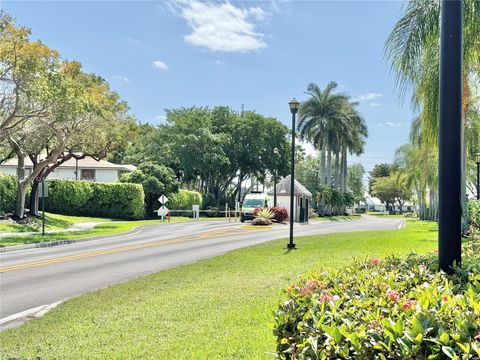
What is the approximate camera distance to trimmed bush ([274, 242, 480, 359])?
238 cm

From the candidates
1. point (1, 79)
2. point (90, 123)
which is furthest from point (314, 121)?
point (1, 79)

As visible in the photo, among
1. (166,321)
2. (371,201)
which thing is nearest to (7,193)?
(166,321)

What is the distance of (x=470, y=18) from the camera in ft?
36.0

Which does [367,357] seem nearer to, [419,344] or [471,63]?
[419,344]

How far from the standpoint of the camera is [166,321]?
20.5 feet

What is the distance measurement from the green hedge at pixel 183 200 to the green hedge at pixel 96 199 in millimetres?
5718

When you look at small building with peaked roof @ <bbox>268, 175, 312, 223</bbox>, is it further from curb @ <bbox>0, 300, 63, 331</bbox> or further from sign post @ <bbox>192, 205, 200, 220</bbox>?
curb @ <bbox>0, 300, 63, 331</bbox>

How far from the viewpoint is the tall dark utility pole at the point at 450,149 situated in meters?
4.04

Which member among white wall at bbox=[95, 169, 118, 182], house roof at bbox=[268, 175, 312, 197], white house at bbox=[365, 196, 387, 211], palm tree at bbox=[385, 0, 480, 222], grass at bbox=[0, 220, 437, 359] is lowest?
white house at bbox=[365, 196, 387, 211]

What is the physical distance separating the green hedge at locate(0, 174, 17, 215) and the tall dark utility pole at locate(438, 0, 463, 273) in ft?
103

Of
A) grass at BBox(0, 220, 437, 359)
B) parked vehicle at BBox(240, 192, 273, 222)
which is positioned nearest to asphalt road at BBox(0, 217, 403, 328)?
grass at BBox(0, 220, 437, 359)

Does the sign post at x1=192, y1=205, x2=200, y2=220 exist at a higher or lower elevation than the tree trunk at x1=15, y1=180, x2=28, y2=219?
lower

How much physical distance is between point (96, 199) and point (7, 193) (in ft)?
33.8

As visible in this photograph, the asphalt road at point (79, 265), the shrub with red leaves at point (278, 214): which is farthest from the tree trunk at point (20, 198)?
the shrub with red leaves at point (278, 214)
